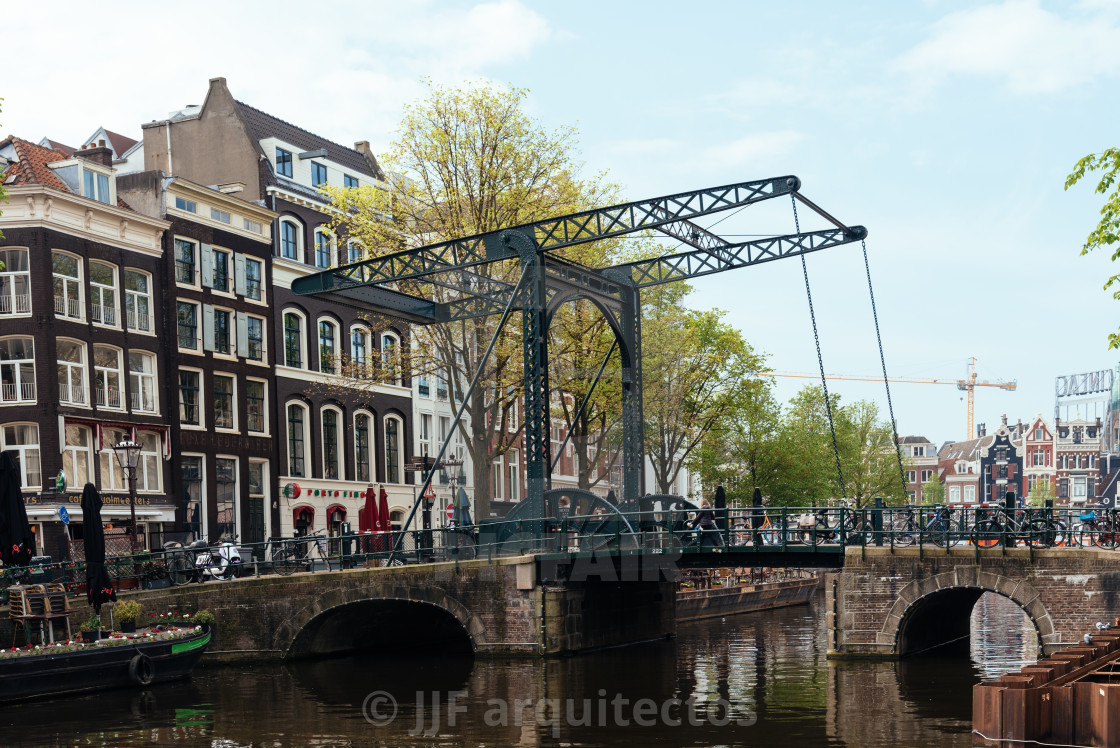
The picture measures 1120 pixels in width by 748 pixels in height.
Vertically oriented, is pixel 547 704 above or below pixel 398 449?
below

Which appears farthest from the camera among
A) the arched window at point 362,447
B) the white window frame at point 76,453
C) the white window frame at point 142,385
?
the arched window at point 362,447

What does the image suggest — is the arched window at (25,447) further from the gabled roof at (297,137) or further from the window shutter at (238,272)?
the gabled roof at (297,137)

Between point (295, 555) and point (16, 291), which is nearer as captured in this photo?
point (295, 555)

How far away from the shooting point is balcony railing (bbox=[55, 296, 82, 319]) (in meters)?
35.8

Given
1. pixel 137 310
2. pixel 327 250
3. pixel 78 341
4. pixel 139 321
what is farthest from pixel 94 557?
pixel 327 250

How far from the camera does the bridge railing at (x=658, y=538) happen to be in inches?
999

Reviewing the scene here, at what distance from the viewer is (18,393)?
35031 mm

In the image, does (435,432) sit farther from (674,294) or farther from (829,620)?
(829,620)

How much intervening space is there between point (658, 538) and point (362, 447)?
21.9m

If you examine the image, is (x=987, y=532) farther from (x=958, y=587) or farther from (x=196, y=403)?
(x=196, y=403)

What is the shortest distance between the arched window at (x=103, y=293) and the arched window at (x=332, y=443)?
10350 millimetres

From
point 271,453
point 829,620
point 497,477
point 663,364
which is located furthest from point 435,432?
point 829,620

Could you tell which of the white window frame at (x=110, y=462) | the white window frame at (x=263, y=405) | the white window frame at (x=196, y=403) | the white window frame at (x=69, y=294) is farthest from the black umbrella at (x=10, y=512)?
the white window frame at (x=263, y=405)

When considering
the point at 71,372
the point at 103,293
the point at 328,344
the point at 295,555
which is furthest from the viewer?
the point at 328,344
